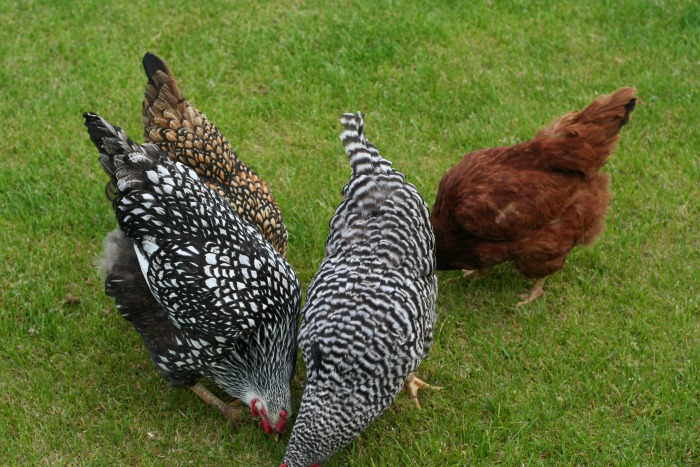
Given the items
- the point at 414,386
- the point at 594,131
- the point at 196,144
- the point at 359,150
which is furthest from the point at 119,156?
the point at 594,131

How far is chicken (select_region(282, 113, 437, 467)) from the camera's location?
3.92 meters

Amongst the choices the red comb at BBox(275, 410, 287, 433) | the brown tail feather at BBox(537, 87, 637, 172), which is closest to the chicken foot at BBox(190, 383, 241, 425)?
the red comb at BBox(275, 410, 287, 433)

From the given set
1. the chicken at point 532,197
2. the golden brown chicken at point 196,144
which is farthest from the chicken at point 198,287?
the chicken at point 532,197

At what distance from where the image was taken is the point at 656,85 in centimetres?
683

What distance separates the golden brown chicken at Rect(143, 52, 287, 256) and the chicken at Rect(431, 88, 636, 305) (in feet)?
3.96

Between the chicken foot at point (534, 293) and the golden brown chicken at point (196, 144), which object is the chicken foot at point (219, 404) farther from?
the chicken foot at point (534, 293)

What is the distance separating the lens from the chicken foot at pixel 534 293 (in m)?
5.27

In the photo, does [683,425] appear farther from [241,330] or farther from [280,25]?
[280,25]

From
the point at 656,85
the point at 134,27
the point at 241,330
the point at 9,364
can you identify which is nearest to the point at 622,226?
the point at 656,85

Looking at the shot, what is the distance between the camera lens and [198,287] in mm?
4176

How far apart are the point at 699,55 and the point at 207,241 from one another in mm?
5247

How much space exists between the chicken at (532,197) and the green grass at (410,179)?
0.45 metres

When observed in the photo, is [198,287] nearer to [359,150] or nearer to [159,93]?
[359,150]

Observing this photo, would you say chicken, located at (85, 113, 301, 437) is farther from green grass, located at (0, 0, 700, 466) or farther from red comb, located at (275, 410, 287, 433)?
green grass, located at (0, 0, 700, 466)
